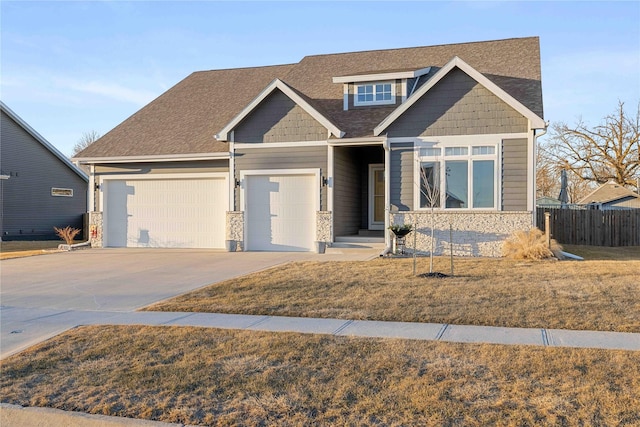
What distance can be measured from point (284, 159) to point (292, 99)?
1.81 metres

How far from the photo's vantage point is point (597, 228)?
74.5 feet

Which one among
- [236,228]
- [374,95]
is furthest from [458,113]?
[236,228]

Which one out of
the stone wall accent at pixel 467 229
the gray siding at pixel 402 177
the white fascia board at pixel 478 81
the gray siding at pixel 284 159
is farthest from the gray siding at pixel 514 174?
the gray siding at pixel 284 159

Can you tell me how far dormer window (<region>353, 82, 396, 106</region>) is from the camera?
18.1 m

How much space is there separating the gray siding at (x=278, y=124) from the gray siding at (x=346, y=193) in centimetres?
99

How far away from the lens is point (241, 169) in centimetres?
1725

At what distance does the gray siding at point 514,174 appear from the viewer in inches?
574

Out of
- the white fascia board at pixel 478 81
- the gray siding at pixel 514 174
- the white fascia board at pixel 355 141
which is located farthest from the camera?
the white fascia board at pixel 355 141

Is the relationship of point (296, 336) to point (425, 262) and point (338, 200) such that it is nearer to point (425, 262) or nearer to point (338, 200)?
point (425, 262)

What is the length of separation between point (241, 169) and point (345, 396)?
13.1m

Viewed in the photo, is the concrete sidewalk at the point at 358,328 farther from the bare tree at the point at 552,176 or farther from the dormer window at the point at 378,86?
the bare tree at the point at 552,176

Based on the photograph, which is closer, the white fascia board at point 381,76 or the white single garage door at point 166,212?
the white fascia board at point 381,76

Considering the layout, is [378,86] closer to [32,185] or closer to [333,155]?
[333,155]

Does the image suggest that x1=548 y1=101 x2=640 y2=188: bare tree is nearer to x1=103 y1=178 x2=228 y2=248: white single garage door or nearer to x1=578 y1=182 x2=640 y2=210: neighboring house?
x1=578 y1=182 x2=640 y2=210: neighboring house
